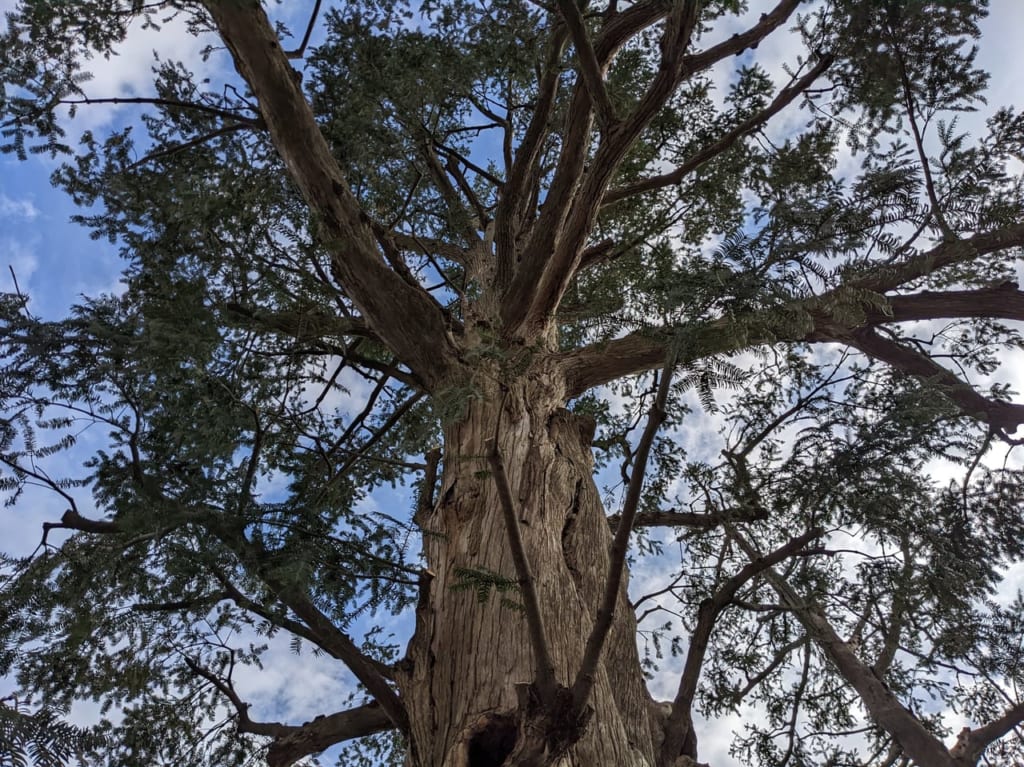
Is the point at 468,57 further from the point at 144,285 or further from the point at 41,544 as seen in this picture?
the point at 41,544

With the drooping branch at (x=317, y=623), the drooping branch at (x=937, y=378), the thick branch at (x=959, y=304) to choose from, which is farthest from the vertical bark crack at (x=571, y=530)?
the thick branch at (x=959, y=304)

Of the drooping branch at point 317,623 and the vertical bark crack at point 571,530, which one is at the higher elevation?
the vertical bark crack at point 571,530

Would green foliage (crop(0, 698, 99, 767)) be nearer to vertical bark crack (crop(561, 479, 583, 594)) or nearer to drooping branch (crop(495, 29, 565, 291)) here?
vertical bark crack (crop(561, 479, 583, 594))

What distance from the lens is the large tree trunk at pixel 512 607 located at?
7.26 ft

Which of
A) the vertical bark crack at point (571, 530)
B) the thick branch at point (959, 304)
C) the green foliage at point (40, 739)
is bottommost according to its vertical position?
the green foliage at point (40, 739)

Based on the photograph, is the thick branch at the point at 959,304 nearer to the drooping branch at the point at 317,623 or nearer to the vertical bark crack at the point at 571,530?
the vertical bark crack at the point at 571,530

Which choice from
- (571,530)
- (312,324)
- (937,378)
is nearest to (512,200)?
(312,324)

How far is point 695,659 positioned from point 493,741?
153cm

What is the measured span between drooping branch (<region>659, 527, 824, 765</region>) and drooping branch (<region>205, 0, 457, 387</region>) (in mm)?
1879

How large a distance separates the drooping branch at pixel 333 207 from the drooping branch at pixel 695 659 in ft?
6.16

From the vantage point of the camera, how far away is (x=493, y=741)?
2.14 metres

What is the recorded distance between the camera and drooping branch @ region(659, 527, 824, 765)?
3.11m

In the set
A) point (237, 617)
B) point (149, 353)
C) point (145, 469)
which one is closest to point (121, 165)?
point (149, 353)

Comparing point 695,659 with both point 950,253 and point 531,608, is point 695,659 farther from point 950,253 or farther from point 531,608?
point 950,253
